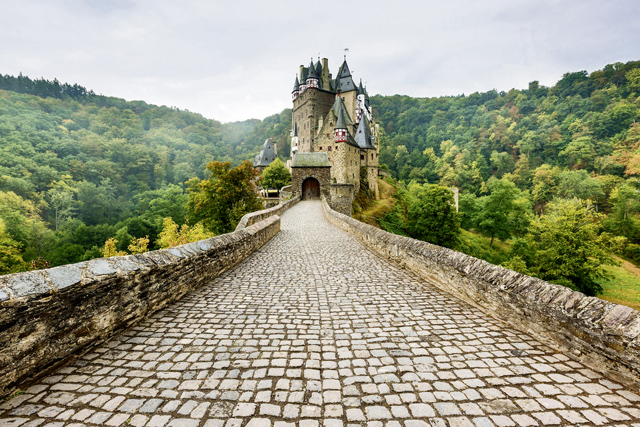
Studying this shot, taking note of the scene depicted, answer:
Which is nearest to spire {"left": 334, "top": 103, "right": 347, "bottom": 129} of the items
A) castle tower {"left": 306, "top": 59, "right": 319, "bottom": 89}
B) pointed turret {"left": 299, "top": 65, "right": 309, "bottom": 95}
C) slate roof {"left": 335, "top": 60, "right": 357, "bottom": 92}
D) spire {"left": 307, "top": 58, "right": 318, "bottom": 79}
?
slate roof {"left": 335, "top": 60, "right": 357, "bottom": 92}

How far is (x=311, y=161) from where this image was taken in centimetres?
2786

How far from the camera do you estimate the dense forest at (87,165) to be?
34.1 m

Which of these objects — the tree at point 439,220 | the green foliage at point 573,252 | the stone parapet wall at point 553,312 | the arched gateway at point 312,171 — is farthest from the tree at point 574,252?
the arched gateway at point 312,171

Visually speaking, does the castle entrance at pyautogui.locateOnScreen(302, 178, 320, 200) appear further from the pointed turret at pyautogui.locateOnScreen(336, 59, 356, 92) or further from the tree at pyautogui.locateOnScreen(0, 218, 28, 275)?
the pointed turret at pyautogui.locateOnScreen(336, 59, 356, 92)

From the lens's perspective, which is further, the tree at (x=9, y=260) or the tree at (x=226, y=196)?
the tree at (x=9, y=260)

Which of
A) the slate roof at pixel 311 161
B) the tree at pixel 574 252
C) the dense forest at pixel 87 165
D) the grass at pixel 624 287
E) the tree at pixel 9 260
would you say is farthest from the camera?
the dense forest at pixel 87 165

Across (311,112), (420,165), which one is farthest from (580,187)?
(311,112)

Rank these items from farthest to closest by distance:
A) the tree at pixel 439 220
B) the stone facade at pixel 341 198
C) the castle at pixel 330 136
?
the castle at pixel 330 136, the stone facade at pixel 341 198, the tree at pixel 439 220

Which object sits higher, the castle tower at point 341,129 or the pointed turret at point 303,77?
the pointed turret at point 303,77

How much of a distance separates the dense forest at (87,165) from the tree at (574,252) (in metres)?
31.0

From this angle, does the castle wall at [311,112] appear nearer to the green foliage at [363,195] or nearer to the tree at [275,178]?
the tree at [275,178]

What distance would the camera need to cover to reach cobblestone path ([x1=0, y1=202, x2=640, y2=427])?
205cm

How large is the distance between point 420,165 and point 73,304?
82.8m

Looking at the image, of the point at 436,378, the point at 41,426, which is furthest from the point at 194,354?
the point at 436,378
